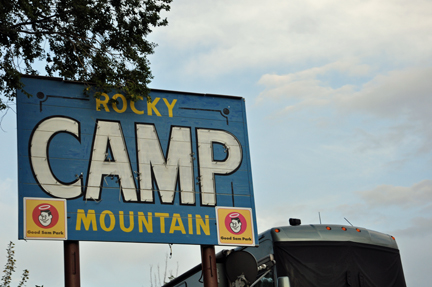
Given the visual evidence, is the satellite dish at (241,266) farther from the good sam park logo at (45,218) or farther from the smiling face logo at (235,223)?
the good sam park logo at (45,218)

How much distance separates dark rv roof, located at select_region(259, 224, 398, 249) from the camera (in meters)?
12.3

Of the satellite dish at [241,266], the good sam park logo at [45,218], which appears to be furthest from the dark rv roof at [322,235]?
the good sam park logo at [45,218]

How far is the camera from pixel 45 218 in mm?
10953

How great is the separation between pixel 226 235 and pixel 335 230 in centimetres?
230

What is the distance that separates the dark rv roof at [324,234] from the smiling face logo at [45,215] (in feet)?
14.3

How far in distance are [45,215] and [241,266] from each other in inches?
149

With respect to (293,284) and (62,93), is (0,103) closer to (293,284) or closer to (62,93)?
(62,93)

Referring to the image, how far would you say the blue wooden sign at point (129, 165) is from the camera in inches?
445

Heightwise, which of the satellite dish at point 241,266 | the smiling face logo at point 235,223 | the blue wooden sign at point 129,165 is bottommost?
the satellite dish at point 241,266

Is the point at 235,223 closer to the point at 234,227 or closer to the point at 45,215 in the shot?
the point at 234,227

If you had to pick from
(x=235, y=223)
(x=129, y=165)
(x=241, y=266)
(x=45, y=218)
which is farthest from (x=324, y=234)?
(x=45, y=218)

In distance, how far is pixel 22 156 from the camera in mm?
11320

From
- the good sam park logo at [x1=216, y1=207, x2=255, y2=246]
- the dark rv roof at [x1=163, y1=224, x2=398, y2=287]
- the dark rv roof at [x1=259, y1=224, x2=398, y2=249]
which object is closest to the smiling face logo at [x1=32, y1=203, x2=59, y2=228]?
the good sam park logo at [x1=216, y1=207, x2=255, y2=246]

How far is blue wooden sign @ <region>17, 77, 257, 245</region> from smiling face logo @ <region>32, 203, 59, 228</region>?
0.7 inches
